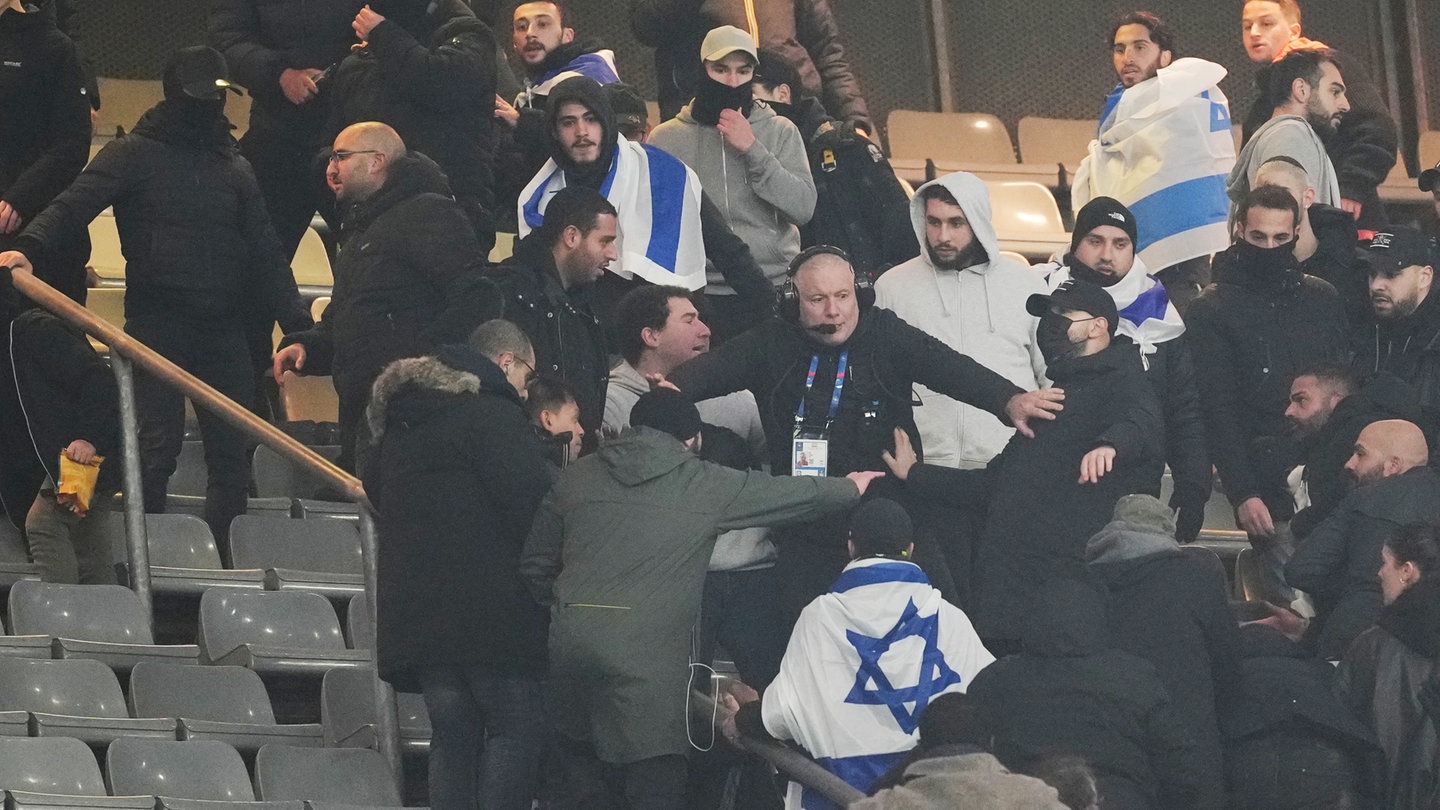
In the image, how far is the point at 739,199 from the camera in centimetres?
741

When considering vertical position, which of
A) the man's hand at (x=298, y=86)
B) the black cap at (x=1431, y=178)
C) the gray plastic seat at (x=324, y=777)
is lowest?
the gray plastic seat at (x=324, y=777)

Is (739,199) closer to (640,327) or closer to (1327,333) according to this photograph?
(640,327)

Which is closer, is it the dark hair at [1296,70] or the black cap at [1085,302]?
the black cap at [1085,302]

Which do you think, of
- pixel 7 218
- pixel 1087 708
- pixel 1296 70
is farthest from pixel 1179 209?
pixel 7 218

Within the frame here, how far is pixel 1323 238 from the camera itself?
7473mm

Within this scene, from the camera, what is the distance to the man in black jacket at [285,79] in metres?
7.89

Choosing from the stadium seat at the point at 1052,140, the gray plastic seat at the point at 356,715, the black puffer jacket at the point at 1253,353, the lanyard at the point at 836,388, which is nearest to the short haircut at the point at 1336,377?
the black puffer jacket at the point at 1253,353

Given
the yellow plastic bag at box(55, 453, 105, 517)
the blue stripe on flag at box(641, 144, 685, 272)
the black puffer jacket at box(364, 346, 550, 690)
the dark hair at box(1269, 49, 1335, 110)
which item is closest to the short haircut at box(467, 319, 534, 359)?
the black puffer jacket at box(364, 346, 550, 690)

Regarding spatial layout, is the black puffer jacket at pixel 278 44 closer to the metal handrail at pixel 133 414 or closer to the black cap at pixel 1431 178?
the metal handrail at pixel 133 414

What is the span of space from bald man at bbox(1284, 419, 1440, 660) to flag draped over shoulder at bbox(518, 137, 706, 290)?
2070 millimetres

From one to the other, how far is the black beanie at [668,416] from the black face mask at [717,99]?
203 centimetres

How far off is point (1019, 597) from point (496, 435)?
4.27 feet

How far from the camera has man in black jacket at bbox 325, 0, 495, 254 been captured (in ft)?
24.3

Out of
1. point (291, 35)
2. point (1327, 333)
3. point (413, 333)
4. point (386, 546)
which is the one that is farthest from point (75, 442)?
point (1327, 333)
